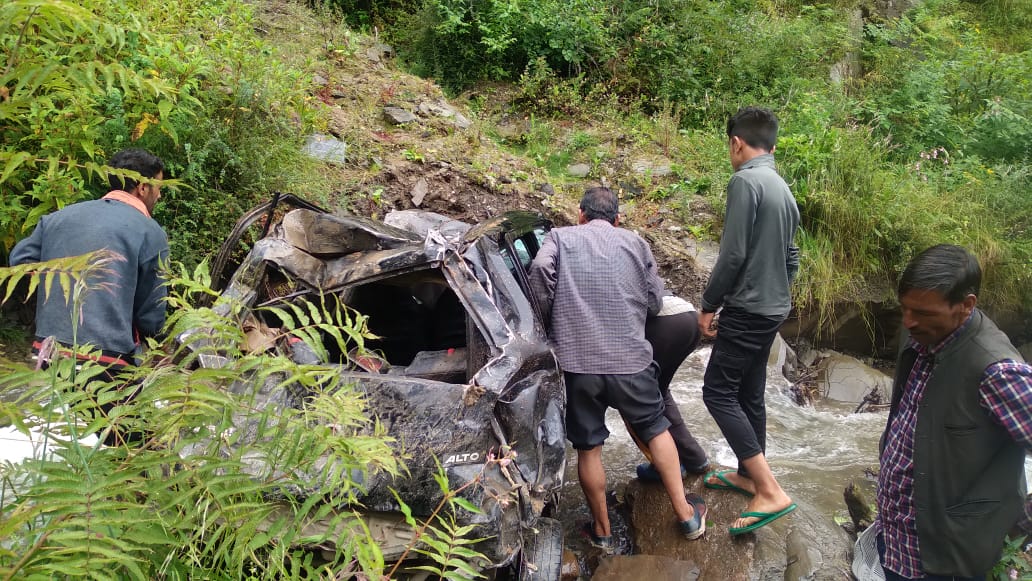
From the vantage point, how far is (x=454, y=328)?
422cm

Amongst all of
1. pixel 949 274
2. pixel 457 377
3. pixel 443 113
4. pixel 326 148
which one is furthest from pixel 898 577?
pixel 443 113

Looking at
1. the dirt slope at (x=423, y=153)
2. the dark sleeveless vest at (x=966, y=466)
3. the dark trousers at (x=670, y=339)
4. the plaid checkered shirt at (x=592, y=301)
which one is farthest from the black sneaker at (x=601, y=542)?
the dirt slope at (x=423, y=153)

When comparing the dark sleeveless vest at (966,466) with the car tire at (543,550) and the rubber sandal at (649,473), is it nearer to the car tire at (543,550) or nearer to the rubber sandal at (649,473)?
the car tire at (543,550)

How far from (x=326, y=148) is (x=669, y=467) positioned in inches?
192

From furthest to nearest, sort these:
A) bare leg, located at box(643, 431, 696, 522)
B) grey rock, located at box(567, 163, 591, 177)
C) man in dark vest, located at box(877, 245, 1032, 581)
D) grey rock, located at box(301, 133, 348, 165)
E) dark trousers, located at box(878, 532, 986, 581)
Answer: grey rock, located at box(567, 163, 591, 177)
grey rock, located at box(301, 133, 348, 165)
bare leg, located at box(643, 431, 696, 522)
dark trousers, located at box(878, 532, 986, 581)
man in dark vest, located at box(877, 245, 1032, 581)

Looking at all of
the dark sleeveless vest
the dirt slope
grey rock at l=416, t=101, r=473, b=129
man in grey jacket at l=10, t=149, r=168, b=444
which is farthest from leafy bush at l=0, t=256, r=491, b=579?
grey rock at l=416, t=101, r=473, b=129

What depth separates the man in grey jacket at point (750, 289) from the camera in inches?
136

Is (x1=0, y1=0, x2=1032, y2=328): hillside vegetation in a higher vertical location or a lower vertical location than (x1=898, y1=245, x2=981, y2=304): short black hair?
lower

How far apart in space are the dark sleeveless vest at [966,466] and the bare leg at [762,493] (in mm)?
1486

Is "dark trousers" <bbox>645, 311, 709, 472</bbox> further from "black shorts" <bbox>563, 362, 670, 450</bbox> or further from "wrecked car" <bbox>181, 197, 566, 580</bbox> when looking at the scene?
"wrecked car" <bbox>181, 197, 566, 580</bbox>

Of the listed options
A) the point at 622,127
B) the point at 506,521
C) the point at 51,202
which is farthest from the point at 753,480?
the point at 622,127

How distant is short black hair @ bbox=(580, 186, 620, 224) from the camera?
3705 mm

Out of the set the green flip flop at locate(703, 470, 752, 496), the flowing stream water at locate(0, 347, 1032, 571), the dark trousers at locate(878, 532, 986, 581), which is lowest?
the flowing stream water at locate(0, 347, 1032, 571)

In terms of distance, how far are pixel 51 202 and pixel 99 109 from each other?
0.84m
